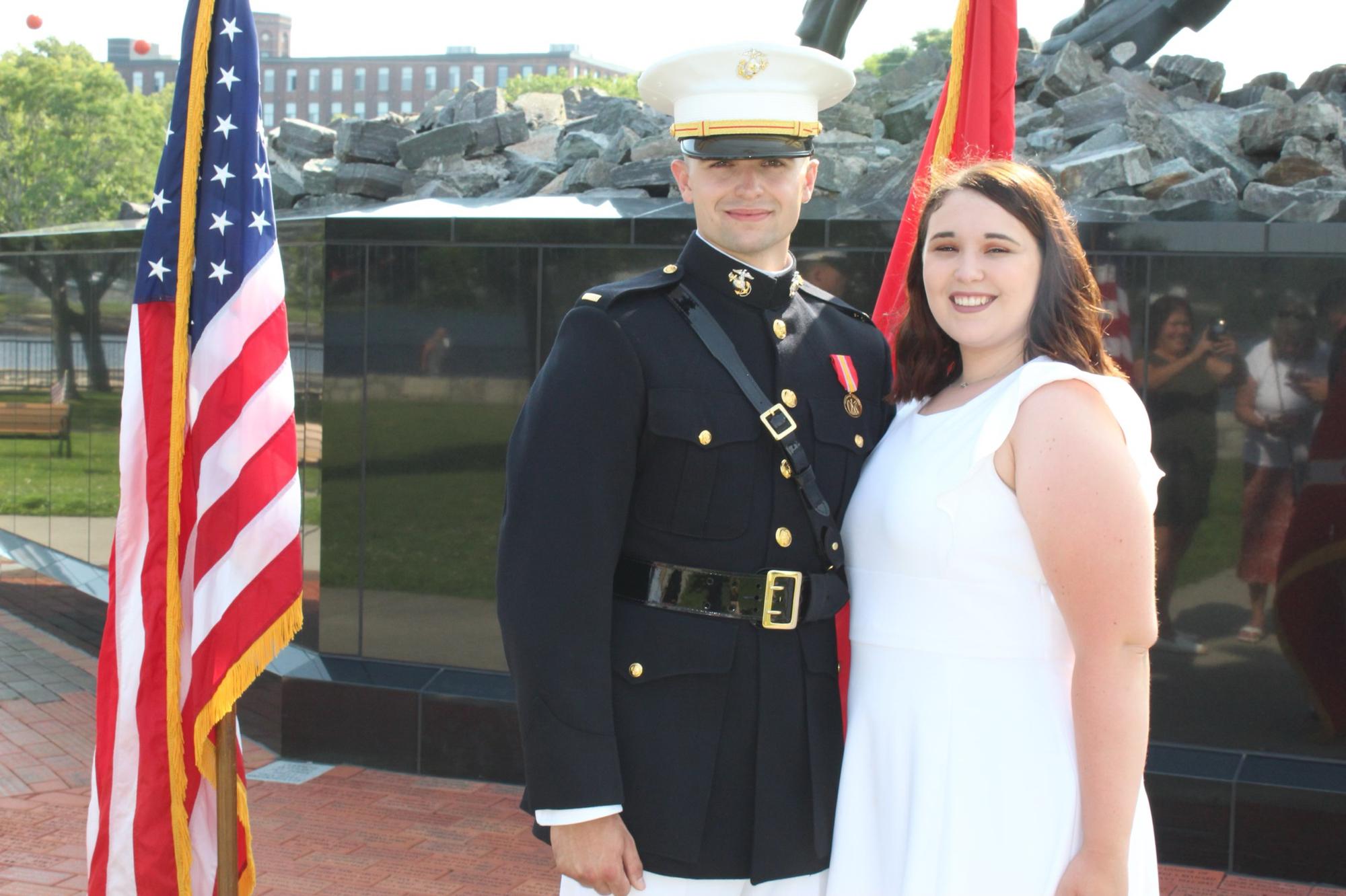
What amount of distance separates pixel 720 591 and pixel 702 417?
282 mm

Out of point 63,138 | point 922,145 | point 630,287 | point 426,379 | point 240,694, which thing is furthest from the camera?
point 63,138

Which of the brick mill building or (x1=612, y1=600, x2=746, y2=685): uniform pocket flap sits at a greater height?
the brick mill building

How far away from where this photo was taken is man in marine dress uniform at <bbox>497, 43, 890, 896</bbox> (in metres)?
2.05

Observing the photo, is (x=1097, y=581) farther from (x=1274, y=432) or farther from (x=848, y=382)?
(x=1274, y=432)

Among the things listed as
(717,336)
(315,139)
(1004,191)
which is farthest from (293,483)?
(315,139)

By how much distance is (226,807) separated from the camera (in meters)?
2.94

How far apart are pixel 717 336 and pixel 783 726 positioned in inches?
25.7

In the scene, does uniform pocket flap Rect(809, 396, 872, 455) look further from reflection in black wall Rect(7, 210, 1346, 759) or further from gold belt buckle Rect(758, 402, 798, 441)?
reflection in black wall Rect(7, 210, 1346, 759)

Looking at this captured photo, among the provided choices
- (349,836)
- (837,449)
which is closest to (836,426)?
(837,449)

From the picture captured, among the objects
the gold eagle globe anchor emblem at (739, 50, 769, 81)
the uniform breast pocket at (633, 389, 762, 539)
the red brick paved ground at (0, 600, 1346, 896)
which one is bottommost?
the red brick paved ground at (0, 600, 1346, 896)

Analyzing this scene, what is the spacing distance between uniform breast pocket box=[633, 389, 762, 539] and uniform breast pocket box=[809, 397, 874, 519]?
0.49 ft

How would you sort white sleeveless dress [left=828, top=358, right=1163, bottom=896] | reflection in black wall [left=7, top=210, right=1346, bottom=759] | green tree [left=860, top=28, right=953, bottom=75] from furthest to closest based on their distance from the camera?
green tree [left=860, top=28, right=953, bottom=75]
reflection in black wall [left=7, top=210, right=1346, bottom=759]
white sleeveless dress [left=828, top=358, right=1163, bottom=896]

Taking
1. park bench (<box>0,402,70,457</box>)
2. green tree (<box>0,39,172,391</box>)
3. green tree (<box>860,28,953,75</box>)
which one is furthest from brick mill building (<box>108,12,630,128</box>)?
park bench (<box>0,402,70,457</box>)

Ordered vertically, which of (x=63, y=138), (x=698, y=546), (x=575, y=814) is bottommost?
(x=575, y=814)
